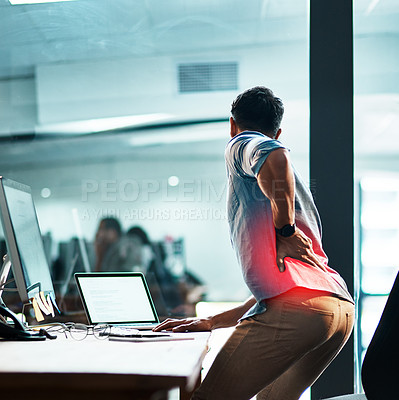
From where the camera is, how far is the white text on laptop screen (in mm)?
1796

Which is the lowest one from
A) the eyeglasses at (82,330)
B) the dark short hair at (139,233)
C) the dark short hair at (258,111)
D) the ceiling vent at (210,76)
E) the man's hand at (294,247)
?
the eyeglasses at (82,330)

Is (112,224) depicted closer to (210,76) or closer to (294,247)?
(210,76)

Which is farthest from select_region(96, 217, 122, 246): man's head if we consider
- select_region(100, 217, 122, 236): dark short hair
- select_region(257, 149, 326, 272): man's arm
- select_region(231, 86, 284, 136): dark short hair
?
select_region(257, 149, 326, 272): man's arm

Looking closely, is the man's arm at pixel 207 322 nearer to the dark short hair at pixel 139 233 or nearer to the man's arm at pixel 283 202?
the man's arm at pixel 283 202

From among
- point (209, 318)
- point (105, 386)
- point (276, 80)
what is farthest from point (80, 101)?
point (105, 386)

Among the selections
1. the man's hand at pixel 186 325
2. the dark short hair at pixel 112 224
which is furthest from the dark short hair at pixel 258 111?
the dark short hair at pixel 112 224

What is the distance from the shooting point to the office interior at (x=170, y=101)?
88.2 inches

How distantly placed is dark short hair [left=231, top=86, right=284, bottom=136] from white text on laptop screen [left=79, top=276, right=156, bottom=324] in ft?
2.37

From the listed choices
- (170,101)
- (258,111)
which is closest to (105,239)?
(170,101)

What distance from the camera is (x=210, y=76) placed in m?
2.49

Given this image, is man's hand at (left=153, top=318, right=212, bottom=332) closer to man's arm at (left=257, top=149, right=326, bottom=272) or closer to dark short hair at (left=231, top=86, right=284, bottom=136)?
man's arm at (left=257, top=149, right=326, bottom=272)

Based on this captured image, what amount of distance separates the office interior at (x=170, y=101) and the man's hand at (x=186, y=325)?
0.81 metres

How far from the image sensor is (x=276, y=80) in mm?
2389

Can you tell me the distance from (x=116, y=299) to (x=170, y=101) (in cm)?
127
